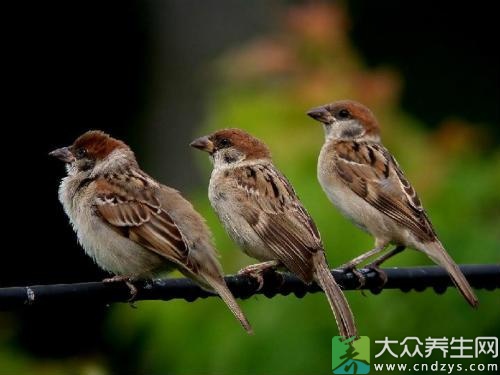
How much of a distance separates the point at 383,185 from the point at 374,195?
7cm

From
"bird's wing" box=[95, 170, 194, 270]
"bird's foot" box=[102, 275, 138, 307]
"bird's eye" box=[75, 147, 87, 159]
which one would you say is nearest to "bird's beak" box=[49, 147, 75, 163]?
"bird's eye" box=[75, 147, 87, 159]

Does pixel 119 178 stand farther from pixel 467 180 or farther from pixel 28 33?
pixel 28 33

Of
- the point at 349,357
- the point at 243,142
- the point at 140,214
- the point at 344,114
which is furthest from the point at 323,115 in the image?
the point at 140,214

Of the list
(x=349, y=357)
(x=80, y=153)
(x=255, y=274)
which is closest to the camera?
(x=255, y=274)

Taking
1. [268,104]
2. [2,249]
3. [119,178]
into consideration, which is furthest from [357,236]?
[2,249]

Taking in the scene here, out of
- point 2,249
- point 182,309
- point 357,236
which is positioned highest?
point 357,236

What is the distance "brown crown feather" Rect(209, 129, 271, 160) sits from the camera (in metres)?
6.86

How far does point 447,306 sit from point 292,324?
85 centimetres

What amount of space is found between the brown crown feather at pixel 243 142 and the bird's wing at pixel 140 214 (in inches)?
24.0

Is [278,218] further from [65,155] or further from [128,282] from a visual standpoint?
[65,155]

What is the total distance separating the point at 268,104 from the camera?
884 centimetres

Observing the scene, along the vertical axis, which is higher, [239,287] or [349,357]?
[239,287]

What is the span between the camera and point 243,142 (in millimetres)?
6855

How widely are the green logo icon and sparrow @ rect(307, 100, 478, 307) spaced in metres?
0.38
